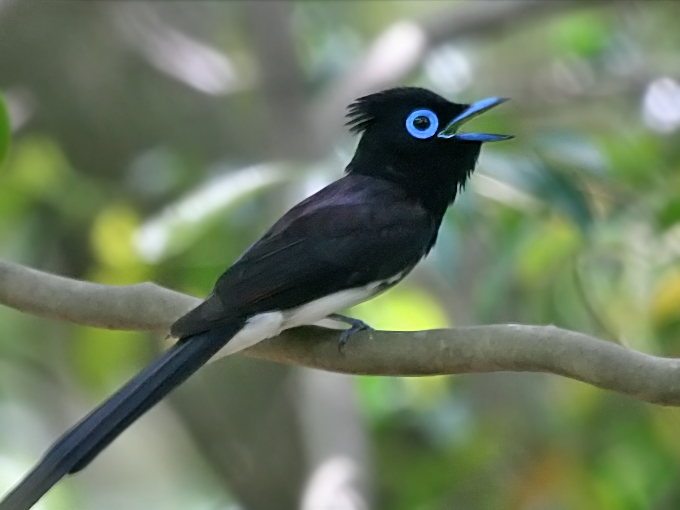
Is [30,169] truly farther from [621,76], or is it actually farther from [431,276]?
[621,76]

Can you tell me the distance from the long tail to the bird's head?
78cm

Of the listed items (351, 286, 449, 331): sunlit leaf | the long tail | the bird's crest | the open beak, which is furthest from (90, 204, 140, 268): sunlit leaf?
the long tail

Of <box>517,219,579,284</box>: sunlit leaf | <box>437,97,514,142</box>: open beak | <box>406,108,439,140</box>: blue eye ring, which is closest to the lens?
<box>437,97,514,142</box>: open beak

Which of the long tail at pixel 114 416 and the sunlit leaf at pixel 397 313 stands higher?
the sunlit leaf at pixel 397 313

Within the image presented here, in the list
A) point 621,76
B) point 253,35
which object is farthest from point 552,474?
point 253,35

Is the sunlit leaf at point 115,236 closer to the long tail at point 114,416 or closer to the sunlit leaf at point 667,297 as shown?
the long tail at point 114,416

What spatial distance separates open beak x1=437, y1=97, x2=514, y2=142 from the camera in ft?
7.72

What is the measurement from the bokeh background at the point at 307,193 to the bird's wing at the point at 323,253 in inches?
8.2

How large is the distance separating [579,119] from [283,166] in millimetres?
2160

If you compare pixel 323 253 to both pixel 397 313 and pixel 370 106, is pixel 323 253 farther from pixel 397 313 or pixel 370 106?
pixel 397 313

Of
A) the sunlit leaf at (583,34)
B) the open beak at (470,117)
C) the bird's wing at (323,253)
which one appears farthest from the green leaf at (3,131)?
the sunlit leaf at (583,34)

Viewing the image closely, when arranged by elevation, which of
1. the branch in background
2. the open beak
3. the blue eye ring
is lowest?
the branch in background

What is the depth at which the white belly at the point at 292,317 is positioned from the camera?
1.98 metres

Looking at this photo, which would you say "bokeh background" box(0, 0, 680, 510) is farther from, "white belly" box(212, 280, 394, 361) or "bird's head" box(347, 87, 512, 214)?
"white belly" box(212, 280, 394, 361)
